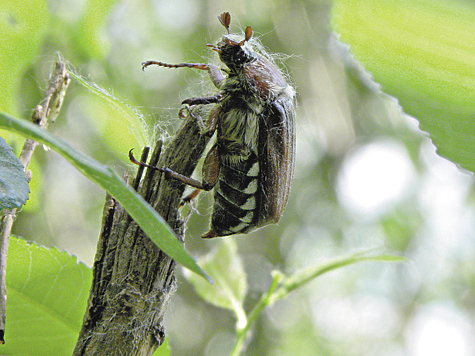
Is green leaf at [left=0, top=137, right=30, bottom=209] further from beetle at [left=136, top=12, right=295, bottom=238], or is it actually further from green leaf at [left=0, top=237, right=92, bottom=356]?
beetle at [left=136, top=12, right=295, bottom=238]

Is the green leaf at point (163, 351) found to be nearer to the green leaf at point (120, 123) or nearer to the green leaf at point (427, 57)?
the green leaf at point (120, 123)

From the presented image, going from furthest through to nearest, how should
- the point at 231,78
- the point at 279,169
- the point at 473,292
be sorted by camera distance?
the point at 473,292
the point at 231,78
the point at 279,169

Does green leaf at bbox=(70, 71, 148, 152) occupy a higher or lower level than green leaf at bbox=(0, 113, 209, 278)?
higher

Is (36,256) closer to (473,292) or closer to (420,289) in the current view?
(420,289)

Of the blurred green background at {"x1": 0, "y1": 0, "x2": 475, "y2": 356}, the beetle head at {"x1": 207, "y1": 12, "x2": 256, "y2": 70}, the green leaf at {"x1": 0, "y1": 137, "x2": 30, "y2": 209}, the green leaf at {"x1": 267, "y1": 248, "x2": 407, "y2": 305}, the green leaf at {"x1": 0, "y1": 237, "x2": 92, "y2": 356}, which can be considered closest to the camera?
the green leaf at {"x1": 0, "y1": 137, "x2": 30, "y2": 209}

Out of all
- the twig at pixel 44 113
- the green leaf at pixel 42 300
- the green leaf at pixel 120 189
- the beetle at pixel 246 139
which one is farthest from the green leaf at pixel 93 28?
the green leaf at pixel 120 189

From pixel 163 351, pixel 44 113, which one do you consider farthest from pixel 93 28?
pixel 163 351

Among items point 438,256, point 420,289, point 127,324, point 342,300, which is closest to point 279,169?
point 127,324

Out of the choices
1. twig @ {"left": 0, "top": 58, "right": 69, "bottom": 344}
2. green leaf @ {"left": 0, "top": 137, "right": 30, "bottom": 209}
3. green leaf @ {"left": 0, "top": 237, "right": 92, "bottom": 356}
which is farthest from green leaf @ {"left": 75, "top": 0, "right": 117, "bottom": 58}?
green leaf @ {"left": 0, "top": 137, "right": 30, "bottom": 209}
